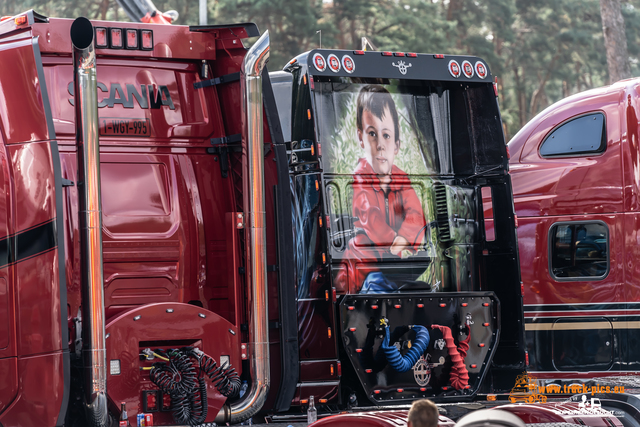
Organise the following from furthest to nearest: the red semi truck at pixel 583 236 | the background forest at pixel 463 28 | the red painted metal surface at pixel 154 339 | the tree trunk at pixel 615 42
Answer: the background forest at pixel 463 28 → the tree trunk at pixel 615 42 → the red semi truck at pixel 583 236 → the red painted metal surface at pixel 154 339

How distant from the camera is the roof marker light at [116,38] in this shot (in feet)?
18.9

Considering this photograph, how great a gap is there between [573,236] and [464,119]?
1.95 m

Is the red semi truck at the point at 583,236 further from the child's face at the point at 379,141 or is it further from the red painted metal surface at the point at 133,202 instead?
the red painted metal surface at the point at 133,202

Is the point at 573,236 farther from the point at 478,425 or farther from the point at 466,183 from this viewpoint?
the point at 478,425

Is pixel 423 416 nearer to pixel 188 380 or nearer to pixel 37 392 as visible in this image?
pixel 188 380

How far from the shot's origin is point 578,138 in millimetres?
8742

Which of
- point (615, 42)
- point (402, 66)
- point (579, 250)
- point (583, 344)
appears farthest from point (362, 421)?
point (615, 42)

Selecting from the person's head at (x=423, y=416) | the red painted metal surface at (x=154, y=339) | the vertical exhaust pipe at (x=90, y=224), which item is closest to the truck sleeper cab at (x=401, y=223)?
the red painted metal surface at (x=154, y=339)

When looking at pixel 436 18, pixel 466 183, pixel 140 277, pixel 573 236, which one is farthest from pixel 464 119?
pixel 436 18

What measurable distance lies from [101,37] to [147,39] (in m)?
0.35

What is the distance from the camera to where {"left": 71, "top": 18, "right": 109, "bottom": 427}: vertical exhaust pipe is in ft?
16.1

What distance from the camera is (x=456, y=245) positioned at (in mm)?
7664

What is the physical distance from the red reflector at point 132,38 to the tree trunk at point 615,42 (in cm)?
1582

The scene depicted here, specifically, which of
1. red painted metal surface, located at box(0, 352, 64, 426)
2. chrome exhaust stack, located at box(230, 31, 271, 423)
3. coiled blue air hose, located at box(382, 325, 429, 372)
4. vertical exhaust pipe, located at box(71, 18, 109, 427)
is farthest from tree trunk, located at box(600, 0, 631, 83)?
red painted metal surface, located at box(0, 352, 64, 426)
